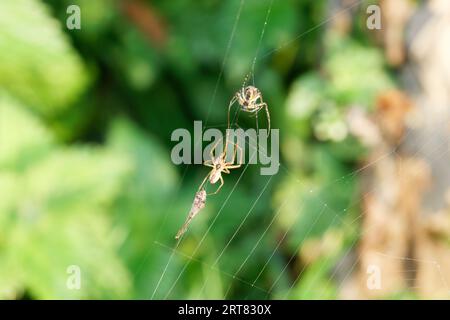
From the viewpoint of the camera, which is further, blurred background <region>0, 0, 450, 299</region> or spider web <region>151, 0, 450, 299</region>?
spider web <region>151, 0, 450, 299</region>

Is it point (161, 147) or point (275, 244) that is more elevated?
point (161, 147)

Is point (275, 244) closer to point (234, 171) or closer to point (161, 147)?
point (234, 171)

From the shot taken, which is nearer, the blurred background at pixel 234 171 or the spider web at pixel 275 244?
the blurred background at pixel 234 171

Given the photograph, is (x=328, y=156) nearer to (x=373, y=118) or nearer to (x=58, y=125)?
(x=373, y=118)

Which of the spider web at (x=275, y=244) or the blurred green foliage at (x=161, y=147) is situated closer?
the blurred green foliage at (x=161, y=147)

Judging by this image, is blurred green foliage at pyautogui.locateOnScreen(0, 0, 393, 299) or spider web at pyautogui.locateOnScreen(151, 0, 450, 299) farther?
spider web at pyautogui.locateOnScreen(151, 0, 450, 299)

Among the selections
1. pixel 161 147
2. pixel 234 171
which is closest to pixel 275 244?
pixel 234 171
